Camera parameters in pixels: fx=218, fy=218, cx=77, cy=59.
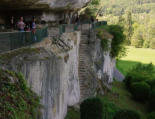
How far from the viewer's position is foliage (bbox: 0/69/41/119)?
5.49m

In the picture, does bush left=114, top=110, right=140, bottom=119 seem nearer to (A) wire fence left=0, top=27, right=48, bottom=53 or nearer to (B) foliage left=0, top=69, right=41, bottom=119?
(A) wire fence left=0, top=27, right=48, bottom=53

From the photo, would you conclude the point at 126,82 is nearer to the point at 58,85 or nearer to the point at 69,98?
the point at 69,98

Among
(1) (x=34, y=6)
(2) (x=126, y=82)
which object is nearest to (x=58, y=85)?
(1) (x=34, y=6)

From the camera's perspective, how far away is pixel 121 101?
25.7 meters

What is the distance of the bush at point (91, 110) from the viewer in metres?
15.2

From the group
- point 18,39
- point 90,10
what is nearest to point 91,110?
point 18,39

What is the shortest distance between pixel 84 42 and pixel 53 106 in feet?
36.4

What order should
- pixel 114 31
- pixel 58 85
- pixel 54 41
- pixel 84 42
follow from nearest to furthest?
pixel 58 85
pixel 54 41
pixel 84 42
pixel 114 31

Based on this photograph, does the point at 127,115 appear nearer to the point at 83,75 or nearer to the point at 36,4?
the point at 83,75

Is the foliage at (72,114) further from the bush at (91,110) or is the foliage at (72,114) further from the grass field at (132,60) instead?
the grass field at (132,60)

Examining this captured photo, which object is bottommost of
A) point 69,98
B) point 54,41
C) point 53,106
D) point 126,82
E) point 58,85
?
point 126,82

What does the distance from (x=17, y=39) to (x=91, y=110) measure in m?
8.20

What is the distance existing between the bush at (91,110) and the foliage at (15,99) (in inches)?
342

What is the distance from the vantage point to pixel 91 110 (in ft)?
50.5
